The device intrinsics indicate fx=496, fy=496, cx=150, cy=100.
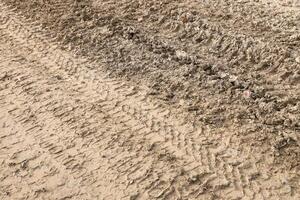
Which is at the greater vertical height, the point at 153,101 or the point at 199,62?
the point at 199,62

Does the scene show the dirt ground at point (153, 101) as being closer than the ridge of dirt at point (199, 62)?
Yes

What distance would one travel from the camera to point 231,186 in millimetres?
3523

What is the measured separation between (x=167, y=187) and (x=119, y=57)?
6.16 ft

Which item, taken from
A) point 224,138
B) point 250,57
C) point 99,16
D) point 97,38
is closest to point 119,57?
point 97,38

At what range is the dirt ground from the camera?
12.1 ft

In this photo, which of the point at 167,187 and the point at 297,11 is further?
the point at 297,11

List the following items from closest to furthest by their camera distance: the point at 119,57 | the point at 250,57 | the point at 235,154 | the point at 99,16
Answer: the point at 235,154 → the point at 250,57 → the point at 119,57 → the point at 99,16

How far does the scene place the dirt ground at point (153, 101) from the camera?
3688 millimetres

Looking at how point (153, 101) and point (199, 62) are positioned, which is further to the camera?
point (199, 62)

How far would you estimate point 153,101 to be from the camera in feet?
14.5

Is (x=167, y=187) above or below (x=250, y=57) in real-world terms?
below

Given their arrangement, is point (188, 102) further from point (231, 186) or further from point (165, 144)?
point (231, 186)

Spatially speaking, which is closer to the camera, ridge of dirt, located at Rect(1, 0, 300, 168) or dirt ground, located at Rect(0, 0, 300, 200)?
dirt ground, located at Rect(0, 0, 300, 200)

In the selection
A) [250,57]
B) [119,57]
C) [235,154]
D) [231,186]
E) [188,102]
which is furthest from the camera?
[119,57]
